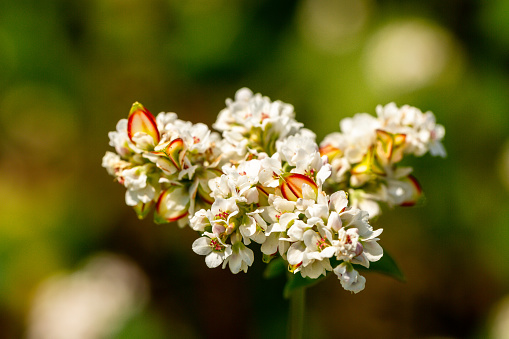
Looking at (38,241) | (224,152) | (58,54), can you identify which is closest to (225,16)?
(58,54)

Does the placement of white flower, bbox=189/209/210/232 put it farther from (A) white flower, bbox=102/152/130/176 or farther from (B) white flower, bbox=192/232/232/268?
(A) white flower, bbox=102/152/130/176

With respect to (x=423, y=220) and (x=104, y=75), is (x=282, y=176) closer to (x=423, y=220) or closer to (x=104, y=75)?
(x=423, y=220)

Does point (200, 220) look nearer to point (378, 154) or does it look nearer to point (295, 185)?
point (295, 185)

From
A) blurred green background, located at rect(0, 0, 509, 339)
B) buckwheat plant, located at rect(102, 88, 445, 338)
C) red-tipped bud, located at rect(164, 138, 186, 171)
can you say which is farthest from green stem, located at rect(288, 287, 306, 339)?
blurred green background, located at rect(0, 0, 509, 339)

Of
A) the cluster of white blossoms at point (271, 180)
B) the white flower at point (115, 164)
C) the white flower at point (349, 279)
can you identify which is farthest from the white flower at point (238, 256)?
the white flower at point (115, 164)

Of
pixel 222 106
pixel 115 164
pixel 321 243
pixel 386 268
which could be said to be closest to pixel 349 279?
pixel 321 243

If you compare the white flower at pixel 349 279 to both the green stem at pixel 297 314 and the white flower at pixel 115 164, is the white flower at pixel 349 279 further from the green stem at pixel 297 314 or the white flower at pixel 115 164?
A: the white flower at pixel 115 164

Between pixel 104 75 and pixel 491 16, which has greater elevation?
pixel 104 75
